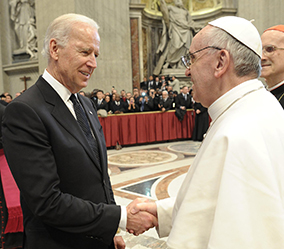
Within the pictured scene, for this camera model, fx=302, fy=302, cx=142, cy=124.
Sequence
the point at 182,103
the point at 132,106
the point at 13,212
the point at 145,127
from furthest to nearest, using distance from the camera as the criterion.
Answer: the point at 182,103 → the point at 132,106 → the point at 145,127 → the point at 13,212

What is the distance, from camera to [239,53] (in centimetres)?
137

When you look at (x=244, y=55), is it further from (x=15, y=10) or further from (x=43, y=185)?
(x=15, y=10)

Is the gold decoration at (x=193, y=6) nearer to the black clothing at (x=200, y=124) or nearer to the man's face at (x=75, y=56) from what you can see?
the black clothing at (x=200, y=124)

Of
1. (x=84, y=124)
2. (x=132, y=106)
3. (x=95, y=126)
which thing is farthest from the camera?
(x=132, y=106)

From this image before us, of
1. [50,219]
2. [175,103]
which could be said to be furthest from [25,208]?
[175,103]

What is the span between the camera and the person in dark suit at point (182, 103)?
11.3 m

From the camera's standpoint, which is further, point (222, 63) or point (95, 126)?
point (95, 126)

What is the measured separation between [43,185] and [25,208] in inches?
13.0

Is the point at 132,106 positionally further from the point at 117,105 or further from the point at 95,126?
the point at 95,126

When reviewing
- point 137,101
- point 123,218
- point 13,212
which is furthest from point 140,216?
point 137,101

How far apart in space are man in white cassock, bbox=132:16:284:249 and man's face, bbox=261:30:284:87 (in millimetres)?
1252

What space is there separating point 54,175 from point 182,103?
10435mm

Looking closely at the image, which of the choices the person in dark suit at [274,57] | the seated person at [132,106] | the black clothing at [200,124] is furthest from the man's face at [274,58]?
the black clothing at [200,124]

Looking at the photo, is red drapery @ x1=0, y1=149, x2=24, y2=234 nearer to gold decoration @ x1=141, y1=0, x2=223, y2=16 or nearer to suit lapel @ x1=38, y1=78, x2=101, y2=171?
suit lapel @ x1=38, y1=78, x2=101, y2=171
